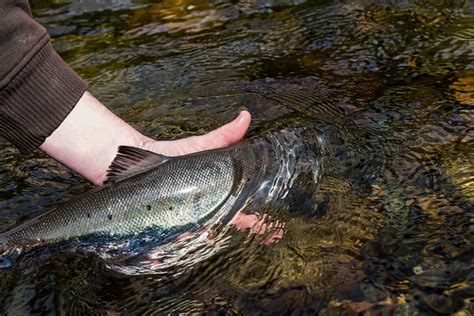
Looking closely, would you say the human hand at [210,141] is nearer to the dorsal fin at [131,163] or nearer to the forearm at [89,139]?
the forearm at [89,139]

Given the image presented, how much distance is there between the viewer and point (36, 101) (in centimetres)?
347

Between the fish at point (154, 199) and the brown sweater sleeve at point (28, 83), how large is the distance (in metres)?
0.49

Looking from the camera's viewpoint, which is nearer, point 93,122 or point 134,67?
point 93,122

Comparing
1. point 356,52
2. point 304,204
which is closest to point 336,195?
point 304,204

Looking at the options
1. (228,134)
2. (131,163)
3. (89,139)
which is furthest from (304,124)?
(89,139)

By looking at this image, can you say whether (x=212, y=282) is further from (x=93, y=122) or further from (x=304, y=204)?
(x=93, y=122)

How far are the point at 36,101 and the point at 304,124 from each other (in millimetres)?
1839

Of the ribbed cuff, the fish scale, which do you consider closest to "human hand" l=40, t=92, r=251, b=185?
the ribbed cuff

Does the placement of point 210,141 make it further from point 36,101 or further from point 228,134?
point 36,101

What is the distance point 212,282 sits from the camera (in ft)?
10.0

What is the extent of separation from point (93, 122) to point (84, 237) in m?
0.81

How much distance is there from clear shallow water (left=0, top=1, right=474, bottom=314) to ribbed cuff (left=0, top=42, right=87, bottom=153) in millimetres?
616

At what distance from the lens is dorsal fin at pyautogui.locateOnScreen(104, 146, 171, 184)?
11.3 feet

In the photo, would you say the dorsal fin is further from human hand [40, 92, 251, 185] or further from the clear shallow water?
the clear shallow water
